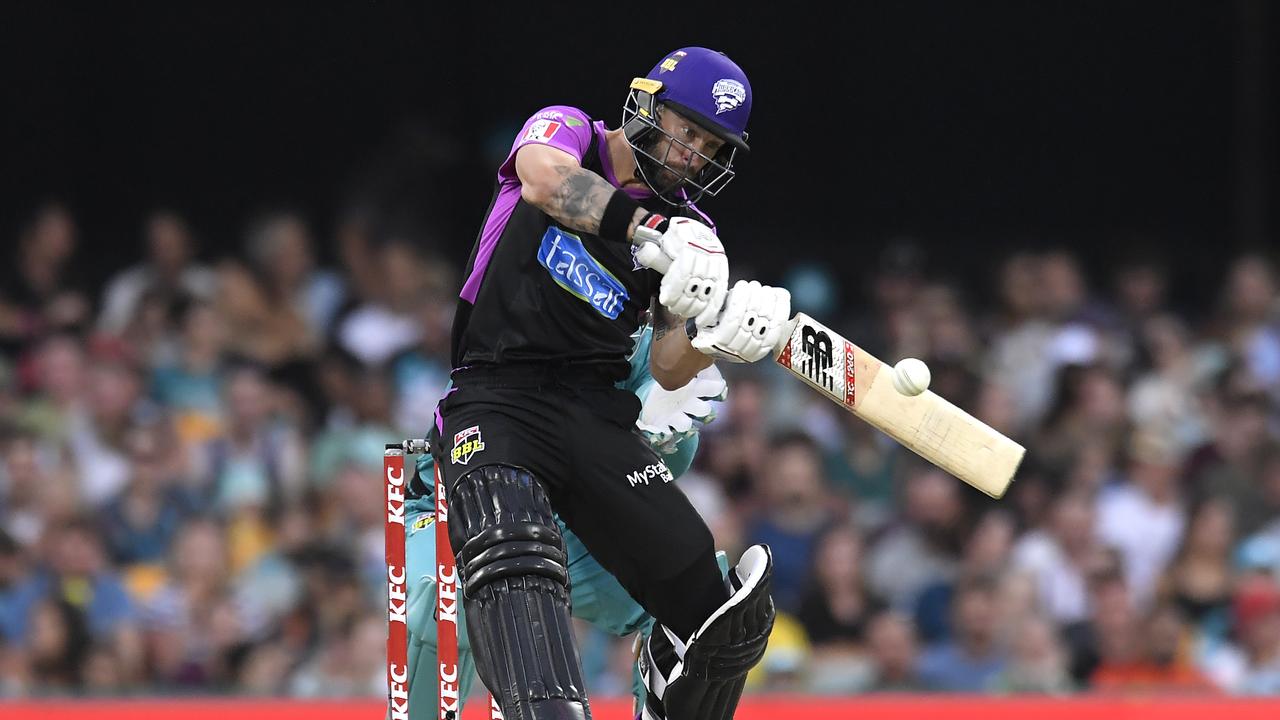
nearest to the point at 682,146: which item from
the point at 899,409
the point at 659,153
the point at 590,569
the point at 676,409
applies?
the point at 659,153

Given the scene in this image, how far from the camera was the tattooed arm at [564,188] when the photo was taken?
3.69m

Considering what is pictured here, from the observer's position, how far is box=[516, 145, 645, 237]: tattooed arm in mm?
3693

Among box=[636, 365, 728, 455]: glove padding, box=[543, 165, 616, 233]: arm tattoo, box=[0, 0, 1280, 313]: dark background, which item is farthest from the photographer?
box=[0, 0, 1280, 313]: dark background

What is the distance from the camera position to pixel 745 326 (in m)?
3.68

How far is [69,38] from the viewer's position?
8312mm

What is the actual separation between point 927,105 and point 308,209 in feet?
9.30

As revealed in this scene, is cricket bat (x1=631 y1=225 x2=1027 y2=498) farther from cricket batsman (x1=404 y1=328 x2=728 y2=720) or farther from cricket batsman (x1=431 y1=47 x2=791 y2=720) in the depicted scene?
cricket batsman (x1=404 y1=328 x2=728 y2=720)

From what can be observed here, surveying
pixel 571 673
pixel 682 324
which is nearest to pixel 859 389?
pixel 682 324

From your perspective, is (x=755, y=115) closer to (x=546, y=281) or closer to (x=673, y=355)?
(x=673, y=355)

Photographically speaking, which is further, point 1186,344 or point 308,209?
point 308,209

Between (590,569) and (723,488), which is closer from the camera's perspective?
(590,569)

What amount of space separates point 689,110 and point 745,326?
0.49m

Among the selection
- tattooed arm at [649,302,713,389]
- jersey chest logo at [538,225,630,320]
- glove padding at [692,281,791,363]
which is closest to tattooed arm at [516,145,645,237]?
jersey chest logo at [538,225,630,320]

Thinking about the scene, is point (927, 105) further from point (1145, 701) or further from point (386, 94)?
point (1145, 701)
